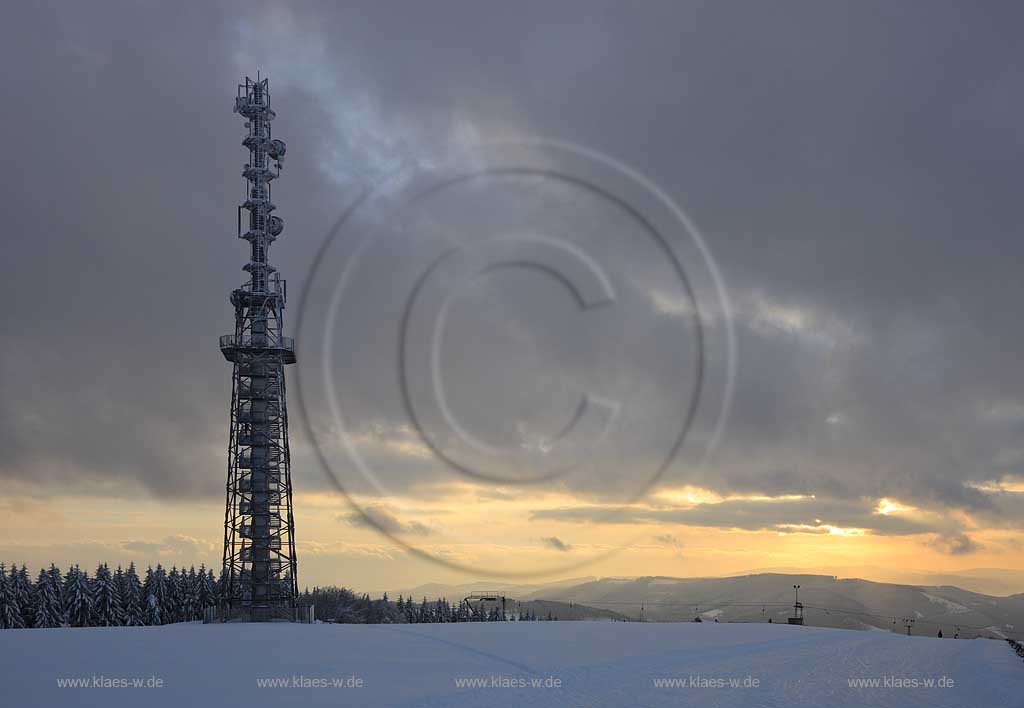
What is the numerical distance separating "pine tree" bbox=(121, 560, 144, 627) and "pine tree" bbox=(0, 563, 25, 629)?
44.3 ft

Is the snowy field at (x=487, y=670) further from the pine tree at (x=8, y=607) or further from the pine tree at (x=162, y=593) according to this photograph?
the pine tree at (x=162, y=593)

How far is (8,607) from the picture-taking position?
114875 millimetres

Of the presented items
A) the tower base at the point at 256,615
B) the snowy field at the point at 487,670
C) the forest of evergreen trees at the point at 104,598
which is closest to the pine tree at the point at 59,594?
the forest of evergreen trees at the point at 104,598

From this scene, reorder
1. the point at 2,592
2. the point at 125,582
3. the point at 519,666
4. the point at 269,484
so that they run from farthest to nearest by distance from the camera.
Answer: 1. the point at 125,582
2. the point at 2,592
3. the point at 269,484
4. the point at 519,666

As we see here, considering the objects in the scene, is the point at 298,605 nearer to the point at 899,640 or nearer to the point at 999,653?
the point at 899,640

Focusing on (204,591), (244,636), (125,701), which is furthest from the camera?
(204,591)

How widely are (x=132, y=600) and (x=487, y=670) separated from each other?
106 m

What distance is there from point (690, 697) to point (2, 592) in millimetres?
110038

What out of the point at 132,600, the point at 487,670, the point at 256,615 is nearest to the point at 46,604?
the point at 132,600

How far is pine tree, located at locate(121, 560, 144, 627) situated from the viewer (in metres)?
126

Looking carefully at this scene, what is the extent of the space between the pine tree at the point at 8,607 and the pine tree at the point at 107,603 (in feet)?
31.7

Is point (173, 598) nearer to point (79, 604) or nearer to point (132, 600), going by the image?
point (132, 600)

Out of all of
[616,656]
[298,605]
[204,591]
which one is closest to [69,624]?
[204,591]

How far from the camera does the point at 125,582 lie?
5340 inches
